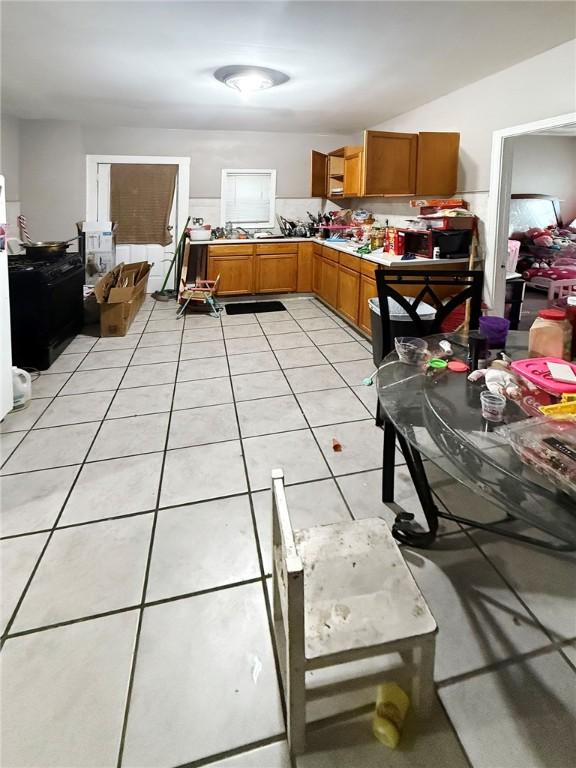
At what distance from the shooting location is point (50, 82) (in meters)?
3.79

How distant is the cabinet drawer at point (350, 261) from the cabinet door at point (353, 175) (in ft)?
2.02

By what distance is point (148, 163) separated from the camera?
230 inches

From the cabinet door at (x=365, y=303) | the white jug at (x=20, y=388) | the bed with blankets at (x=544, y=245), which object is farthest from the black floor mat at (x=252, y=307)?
the bed with blankets at (x=544, y=245)

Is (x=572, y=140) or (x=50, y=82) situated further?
(x=572, y=140)

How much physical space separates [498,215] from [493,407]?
2.93 meters

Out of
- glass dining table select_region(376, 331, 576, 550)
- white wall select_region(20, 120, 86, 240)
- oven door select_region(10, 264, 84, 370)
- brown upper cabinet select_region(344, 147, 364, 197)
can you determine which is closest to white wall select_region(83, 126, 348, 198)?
white wall select_region(20, 120, 86, 240)

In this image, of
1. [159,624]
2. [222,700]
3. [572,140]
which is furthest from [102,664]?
[572,140]

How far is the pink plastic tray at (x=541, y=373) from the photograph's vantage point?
4.24 ft

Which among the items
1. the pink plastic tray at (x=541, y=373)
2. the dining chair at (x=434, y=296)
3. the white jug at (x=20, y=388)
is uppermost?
the dining chair at (x=434, y=296)

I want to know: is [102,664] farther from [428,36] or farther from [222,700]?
[428,36]

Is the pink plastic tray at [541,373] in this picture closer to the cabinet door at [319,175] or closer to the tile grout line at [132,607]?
the tile grout line at [132,607]

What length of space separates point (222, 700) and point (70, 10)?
3.28m

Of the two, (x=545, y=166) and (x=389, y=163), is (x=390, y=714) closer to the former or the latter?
(x=389, y=163)

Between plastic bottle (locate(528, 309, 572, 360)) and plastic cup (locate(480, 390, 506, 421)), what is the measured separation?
0.46 meters
